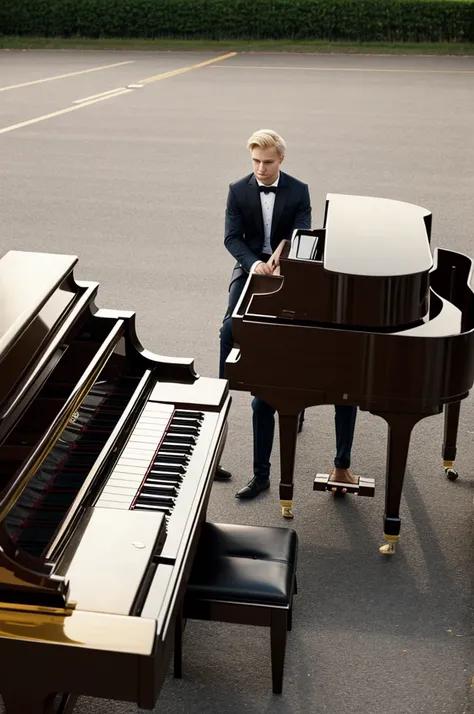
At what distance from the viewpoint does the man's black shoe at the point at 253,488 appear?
5.77 m

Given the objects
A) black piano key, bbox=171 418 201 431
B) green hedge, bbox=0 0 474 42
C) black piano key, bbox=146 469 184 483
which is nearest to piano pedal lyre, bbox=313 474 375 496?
black piano key, bbox=171 418 201 431

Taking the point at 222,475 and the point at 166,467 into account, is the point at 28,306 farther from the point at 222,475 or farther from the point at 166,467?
the point at 222,475

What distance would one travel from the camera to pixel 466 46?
29469 mm

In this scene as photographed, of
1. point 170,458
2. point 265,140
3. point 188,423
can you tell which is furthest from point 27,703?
point 265,140

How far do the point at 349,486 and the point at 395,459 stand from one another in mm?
687

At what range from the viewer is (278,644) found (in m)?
4.05

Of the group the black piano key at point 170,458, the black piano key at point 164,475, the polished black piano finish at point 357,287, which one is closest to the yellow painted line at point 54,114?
the polished black piano finish at point 357,287

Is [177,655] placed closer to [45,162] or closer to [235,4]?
[45,162]

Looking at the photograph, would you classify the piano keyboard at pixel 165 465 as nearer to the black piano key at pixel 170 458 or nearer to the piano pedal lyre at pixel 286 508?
the black piano key at pixel 170 458

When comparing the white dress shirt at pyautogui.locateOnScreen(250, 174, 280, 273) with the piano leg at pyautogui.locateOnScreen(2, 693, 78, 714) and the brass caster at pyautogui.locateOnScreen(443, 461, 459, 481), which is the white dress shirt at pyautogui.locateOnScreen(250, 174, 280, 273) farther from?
the piano leg at pyautogui.locateOnScreen(2, 693, 78, 714)

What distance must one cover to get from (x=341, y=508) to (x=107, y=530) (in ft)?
8.51

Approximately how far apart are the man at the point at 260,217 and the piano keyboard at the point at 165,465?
4.87 feet

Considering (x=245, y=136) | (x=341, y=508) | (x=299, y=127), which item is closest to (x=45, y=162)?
(x=245, y=136)

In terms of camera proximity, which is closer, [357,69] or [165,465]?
[165,465]
